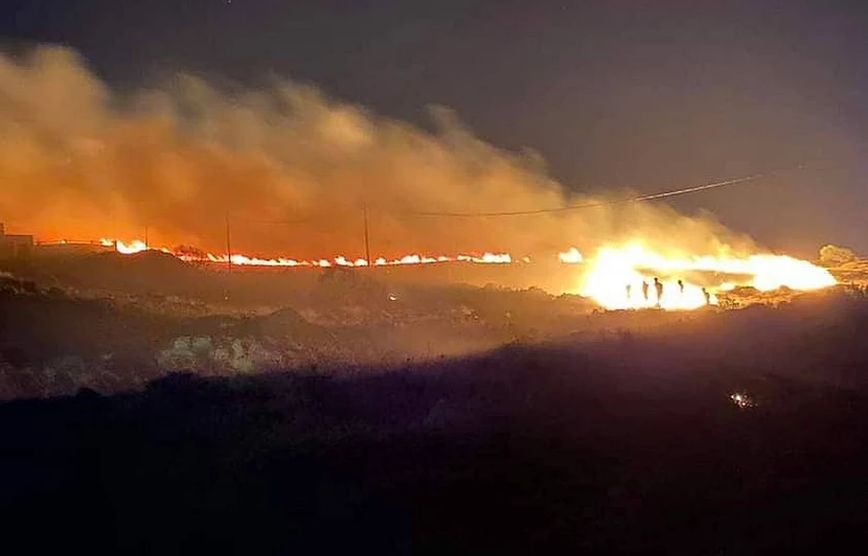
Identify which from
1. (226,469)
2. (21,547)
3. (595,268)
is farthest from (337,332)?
(595,268)

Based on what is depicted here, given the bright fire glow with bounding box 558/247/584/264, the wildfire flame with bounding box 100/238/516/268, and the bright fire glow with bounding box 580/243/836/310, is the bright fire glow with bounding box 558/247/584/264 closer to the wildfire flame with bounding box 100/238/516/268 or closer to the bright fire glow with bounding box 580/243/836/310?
the bright fire glow with bounding box 580/243/836/310

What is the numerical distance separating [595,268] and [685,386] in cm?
4738

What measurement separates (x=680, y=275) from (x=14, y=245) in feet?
152

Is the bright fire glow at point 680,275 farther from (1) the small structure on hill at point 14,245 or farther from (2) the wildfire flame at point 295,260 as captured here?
(1) the small structure on hill at point 14,245

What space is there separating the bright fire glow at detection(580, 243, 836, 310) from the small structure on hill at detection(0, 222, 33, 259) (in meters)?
35.1

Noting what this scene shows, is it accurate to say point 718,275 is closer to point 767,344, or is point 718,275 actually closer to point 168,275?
point 767,344

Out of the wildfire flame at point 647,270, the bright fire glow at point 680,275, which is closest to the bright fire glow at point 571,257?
the wildfire flame at point 647,270

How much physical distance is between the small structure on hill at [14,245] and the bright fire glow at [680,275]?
35050mm

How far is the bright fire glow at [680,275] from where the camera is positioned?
5937cm

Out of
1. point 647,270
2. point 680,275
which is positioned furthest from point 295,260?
point 680,275

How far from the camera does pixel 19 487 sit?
50.5 ft

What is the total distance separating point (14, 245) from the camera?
2020 inches

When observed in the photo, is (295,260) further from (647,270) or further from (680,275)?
(680,275)

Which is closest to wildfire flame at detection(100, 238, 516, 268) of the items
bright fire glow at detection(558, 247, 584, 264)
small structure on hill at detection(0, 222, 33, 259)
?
bright fire glow at detection(558, 247, 584, 264)
